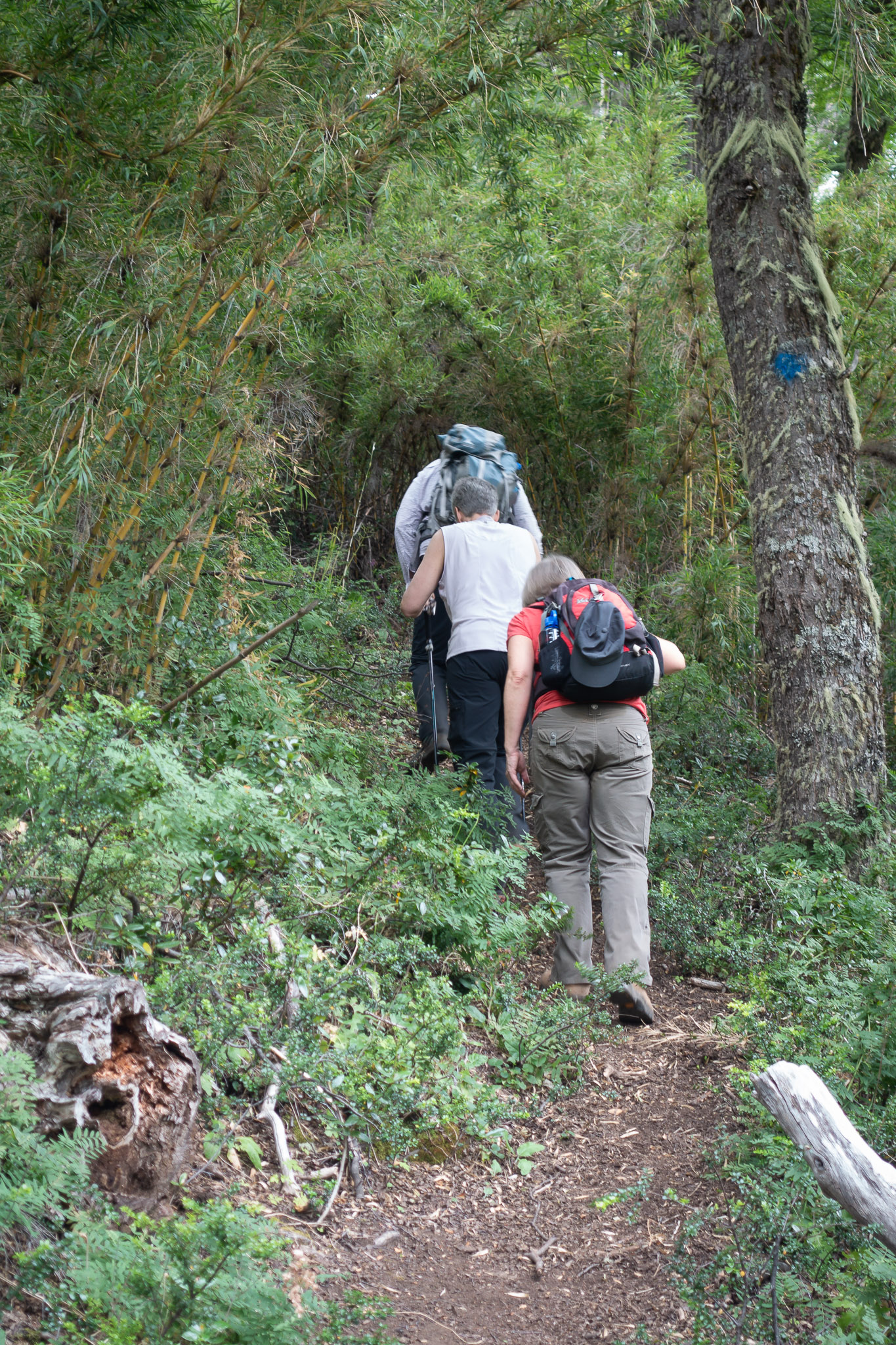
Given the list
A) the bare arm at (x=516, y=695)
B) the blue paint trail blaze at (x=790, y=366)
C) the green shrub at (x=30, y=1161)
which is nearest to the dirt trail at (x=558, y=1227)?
the green shrub at (x=30, y=1161)

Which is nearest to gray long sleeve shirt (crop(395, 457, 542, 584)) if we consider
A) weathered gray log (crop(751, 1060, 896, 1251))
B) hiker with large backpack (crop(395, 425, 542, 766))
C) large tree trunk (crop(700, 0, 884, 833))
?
hiker with large backpack (crop(395, 425, 542, 766))

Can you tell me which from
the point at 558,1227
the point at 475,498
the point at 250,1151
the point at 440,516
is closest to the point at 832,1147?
the point at 558,1227

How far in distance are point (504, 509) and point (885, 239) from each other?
3585mm

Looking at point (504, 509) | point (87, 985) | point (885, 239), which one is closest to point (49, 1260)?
point (87, 985)

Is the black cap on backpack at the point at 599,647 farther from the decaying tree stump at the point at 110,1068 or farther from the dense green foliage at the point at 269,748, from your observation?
the decaying tree stump at the point at 110,1068

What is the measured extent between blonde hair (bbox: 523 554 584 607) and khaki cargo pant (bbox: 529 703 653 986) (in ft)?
1.58

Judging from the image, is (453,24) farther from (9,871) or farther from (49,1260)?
(49,1260)

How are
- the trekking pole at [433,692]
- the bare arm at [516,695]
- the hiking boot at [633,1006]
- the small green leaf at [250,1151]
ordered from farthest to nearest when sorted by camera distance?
the trekking pole at [433,692]
the bare arm at [516,695]
the hiking boot at [633,1006]
the small green leaf at [250,1151]

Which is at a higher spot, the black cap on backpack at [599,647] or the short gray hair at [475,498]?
the short gray hair at [475,498]

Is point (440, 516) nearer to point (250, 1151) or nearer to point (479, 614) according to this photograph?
point (479, 614)

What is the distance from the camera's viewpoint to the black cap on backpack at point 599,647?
12.9 ft

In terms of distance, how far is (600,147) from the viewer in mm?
7520

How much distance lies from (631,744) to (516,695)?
49cm

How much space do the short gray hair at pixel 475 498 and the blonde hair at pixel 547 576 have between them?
583 millimetres
